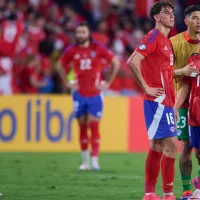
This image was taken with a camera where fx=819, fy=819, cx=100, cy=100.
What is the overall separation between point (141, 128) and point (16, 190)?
28.7 ft

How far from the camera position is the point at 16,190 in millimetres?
10766

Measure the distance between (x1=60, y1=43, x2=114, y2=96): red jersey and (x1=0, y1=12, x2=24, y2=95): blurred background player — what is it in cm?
481

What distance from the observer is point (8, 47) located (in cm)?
1991

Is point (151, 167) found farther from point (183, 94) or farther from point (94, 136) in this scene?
point (94, 136)

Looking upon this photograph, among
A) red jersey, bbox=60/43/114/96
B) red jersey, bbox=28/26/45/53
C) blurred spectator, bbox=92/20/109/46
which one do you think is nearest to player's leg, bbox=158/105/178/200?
red jersey, bbox=60/43/114/96

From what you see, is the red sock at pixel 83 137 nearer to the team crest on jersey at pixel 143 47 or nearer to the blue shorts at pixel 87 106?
the blue shorts at pixel 87 106

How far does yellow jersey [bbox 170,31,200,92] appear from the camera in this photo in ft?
33.2

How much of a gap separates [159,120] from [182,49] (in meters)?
1.22

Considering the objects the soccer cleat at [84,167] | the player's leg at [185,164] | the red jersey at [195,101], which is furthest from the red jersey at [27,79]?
the red jersey at [195,101]

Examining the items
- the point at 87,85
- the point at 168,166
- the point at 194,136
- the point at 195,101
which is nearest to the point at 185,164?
the point at 194,136

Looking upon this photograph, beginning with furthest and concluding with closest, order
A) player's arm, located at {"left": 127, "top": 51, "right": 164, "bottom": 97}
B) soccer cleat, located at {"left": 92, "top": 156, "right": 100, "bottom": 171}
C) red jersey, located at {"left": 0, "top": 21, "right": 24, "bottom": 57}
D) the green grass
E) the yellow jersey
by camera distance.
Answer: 1. red jersey, located at {"left": 0, "top": 21, "right": 24, "bottom": 57}
2. soccer cleat, located at {"left": 92, "top": 156, "right": 100, "bottom": 171}
3. the green grass
4. the yellow jersey
5. player's arm, located at {"left": 127, "top": 51, "right": 164, "bottom": 97}

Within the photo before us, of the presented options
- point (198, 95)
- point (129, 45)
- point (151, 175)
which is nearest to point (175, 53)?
point (198, 95)

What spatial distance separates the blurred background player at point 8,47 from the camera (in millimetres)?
19625

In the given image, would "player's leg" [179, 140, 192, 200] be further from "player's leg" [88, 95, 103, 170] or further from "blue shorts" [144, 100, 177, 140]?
"player's leg" [88, 95, 103, 170]
